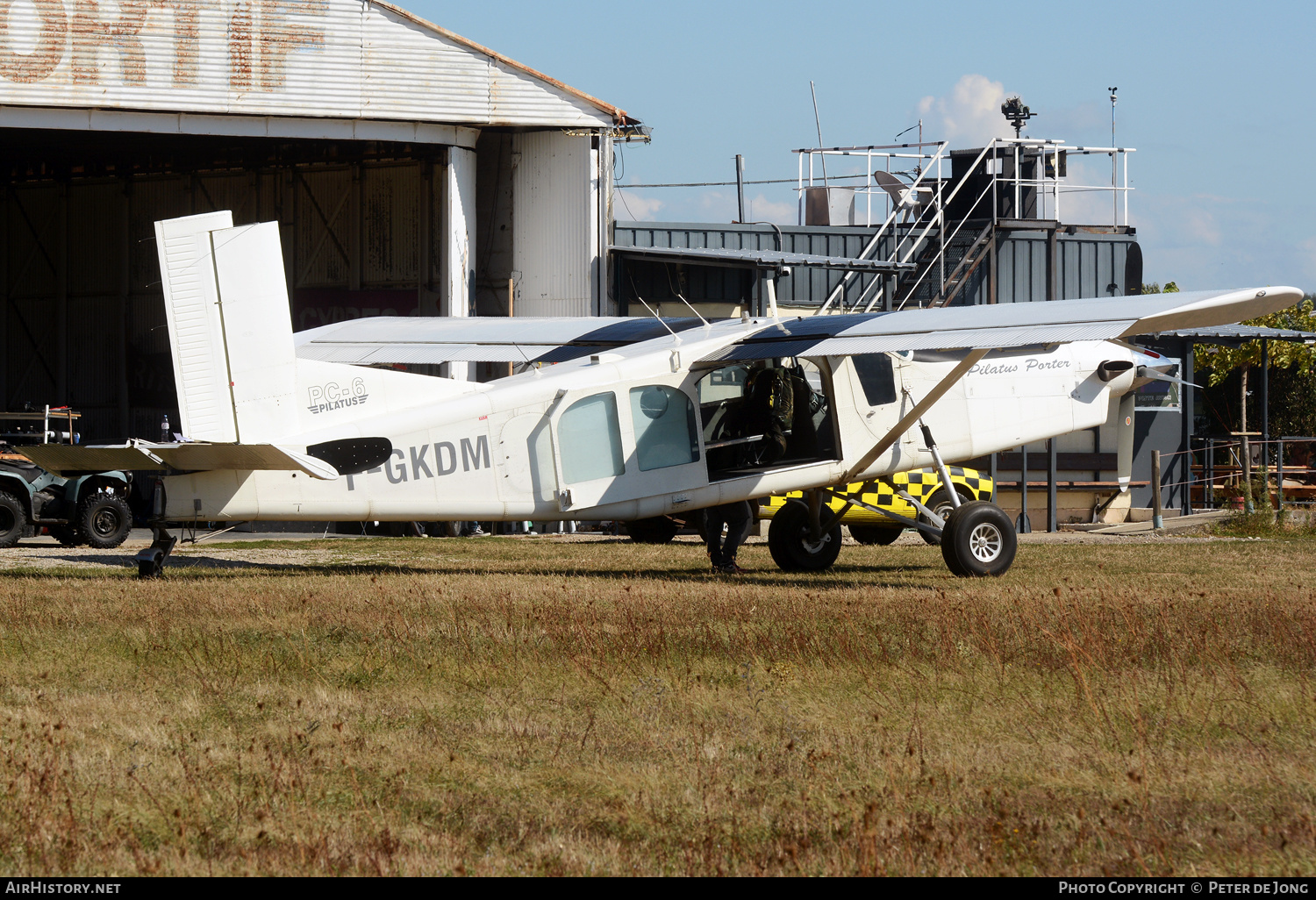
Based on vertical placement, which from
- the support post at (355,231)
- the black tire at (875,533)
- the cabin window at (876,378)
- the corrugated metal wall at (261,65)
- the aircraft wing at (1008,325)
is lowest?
the black tire at (875,533)

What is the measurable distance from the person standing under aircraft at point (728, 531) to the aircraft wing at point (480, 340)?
8.20ft

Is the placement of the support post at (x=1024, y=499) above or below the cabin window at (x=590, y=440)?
below

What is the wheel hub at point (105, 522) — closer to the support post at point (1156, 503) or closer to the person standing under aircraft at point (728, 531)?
the person standing under aircraft at point (728, 531)

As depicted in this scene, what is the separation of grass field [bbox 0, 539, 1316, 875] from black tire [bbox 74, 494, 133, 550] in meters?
8.53

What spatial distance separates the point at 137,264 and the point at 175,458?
28.8 m

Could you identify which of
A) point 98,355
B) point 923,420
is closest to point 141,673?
point 923,420

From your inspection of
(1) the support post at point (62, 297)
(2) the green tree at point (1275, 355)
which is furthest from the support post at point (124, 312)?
(2) the green tree at point (1275, 355)

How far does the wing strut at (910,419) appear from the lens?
42.2ft

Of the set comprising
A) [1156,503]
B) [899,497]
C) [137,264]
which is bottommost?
[1156,503]

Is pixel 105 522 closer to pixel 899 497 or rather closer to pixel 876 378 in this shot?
pixel 899 497

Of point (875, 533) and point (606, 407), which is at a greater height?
point (606, 407)

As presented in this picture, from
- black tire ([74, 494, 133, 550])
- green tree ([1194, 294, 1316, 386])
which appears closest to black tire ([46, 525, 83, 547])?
black tire ([74, 494, 133, 550])

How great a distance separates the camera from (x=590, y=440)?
41.6 ft

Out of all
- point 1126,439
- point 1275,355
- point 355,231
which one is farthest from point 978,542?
point 1275,355
